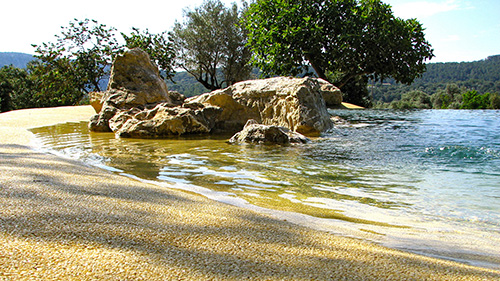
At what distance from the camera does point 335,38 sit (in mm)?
24031

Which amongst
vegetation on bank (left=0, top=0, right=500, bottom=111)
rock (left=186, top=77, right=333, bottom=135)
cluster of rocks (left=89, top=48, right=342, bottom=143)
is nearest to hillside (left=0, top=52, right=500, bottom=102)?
vegetation on bank (left=0, top=0, right=500, bottom=111)

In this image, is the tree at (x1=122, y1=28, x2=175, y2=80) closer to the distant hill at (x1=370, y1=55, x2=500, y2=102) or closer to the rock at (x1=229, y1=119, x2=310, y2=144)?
the rock at (x1=229, y1=119, x2=310, y2=144)

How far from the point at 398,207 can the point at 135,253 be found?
2.49m

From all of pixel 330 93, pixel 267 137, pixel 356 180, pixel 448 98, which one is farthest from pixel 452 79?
pixel 356 180

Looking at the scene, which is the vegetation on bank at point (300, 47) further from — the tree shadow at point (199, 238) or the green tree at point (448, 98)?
the green tree at point (448, 98)

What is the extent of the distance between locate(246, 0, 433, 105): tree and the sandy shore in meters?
21.4

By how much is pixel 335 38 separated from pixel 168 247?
2444 cm

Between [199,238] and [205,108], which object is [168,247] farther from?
[205,108]

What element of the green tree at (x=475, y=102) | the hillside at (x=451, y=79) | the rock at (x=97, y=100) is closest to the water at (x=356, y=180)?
the rock at (x=97, y=100)

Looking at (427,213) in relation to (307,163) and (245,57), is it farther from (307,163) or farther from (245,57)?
(245,57)

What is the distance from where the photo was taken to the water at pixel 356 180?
8.42ft

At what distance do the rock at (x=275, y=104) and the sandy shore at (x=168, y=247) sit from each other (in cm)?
720

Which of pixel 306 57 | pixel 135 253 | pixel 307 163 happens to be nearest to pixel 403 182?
pixel 307 163

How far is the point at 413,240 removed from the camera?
93.4 inches
